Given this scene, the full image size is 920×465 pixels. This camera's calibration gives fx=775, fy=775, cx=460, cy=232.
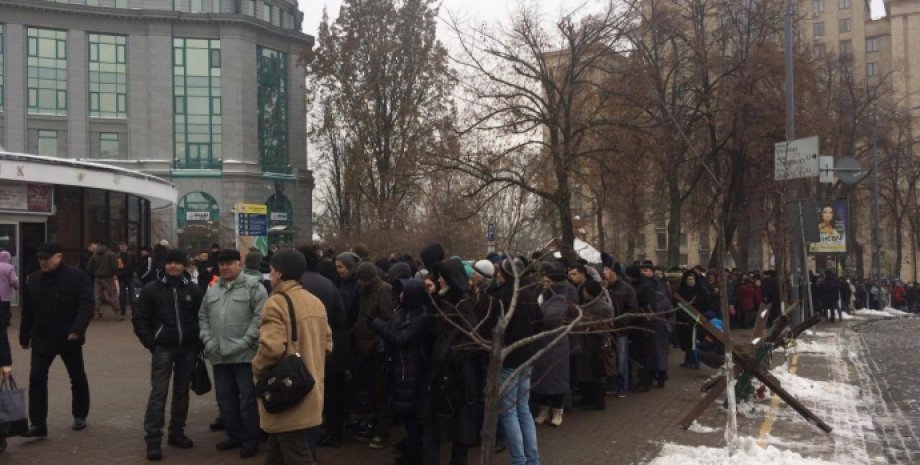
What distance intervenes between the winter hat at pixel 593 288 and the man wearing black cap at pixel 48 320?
582cm

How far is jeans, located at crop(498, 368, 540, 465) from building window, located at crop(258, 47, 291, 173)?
5067cm

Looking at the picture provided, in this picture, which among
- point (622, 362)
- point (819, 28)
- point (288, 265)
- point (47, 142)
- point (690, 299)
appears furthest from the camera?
point (819, 28)

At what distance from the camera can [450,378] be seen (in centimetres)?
640

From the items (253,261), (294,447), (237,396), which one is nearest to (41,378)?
(237,396)

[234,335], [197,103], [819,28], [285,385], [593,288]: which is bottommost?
[285,385]

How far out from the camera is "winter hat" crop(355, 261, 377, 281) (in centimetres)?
759

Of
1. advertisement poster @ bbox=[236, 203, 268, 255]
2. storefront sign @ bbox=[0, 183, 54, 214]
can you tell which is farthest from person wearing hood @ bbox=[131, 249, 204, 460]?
advertisement poster @ bbox=[236, 203, 268, 255]

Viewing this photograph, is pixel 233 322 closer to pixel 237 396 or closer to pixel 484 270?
pixel 237 396

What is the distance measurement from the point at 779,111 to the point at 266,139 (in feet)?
132

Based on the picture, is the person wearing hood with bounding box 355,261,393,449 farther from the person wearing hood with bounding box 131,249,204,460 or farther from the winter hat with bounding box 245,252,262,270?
the person wearing hood with bounding box 131,249,204,460

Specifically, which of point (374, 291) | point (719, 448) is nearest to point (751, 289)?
point (719, 448)

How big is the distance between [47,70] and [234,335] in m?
51.7

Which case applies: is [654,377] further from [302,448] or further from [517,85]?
[517,85]

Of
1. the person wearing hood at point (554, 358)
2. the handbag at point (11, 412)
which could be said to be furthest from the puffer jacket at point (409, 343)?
the handbag at point (11, 412)
